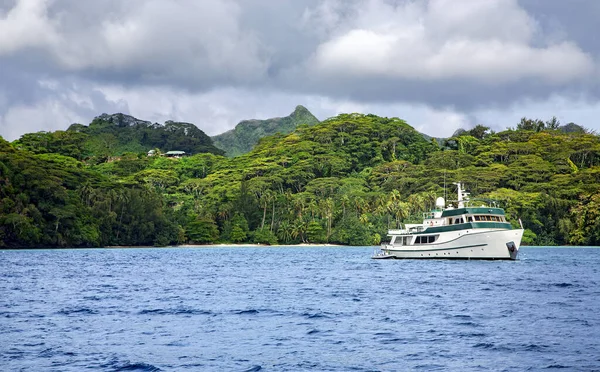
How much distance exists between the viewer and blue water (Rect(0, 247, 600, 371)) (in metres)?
23.3

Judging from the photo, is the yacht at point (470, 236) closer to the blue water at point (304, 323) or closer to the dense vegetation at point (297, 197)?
the blue water at point (304, 323)

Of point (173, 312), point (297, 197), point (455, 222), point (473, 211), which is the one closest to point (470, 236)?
point (473, 211)

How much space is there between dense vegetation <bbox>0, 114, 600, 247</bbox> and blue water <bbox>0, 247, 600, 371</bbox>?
234 feet

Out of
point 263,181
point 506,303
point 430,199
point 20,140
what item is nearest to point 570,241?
point 430,199

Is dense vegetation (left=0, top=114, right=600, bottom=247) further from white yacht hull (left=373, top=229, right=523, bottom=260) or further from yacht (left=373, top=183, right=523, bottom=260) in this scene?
white yacht hull (left=373, top=229, right=523, bottom=260)

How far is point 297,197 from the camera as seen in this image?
16125 centimetres

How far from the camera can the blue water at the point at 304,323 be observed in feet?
76.5

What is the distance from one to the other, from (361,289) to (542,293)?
11.5 metres

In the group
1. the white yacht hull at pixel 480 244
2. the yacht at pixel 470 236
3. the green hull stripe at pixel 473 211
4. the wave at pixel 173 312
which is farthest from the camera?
the green hull stripe at pixel 473 211

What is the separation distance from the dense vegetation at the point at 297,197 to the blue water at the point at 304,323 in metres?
71.3

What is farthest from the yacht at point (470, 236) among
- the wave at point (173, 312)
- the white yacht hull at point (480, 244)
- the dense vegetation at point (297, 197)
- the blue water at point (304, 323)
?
the dense vegetation at point (297, 197)

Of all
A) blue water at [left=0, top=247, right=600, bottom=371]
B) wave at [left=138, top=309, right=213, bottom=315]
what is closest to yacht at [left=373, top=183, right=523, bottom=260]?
blue water at [left=0, top=247, right=600, bottom=371]

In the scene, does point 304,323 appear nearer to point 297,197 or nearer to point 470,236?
point 470,236

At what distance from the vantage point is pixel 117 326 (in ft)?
102
